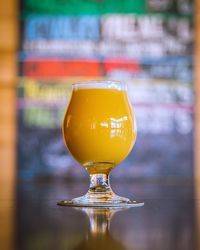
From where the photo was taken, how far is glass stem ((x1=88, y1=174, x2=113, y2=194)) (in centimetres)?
87

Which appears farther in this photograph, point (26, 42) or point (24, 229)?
point (26, 42)

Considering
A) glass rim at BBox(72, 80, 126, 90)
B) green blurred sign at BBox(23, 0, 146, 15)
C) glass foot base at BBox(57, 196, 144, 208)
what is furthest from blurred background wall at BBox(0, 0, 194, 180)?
glass foot base at BBox(57, 196, 144, 208)

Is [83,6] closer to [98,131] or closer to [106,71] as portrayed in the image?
[106,71]

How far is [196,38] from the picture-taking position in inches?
138

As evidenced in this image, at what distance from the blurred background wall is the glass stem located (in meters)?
2.53

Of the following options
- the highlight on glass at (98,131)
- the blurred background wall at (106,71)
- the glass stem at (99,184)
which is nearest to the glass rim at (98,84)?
the highlight on glass at (98,131)

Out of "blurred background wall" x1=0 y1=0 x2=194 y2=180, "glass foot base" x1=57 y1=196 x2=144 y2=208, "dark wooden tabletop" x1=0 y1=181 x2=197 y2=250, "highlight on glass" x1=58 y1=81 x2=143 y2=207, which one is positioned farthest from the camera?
"blurred background wall" x1=0 y1=0 x2=194 y2=180

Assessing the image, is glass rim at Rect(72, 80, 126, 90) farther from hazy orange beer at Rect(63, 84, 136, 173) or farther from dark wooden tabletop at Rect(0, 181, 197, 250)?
dark wooden tabletop at Rect(0, 181, 197, 250)

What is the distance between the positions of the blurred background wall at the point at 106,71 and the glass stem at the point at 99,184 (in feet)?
8.29

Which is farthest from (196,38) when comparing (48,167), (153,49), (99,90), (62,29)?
(99,90)

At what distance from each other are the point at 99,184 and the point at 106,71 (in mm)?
2594

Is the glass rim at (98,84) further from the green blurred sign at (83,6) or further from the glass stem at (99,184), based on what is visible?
the green blurred sign at (83,6)

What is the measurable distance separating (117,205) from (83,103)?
215 millimetres

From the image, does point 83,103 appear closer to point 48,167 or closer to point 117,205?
point 117,205
